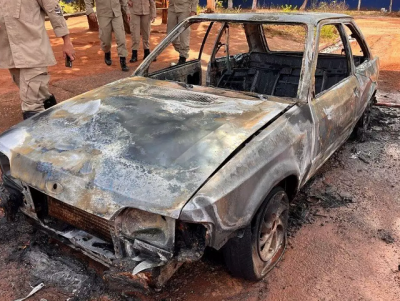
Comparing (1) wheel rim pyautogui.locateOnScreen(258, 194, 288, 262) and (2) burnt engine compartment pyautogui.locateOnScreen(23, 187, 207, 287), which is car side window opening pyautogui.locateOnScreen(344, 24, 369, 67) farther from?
(2) burnt engine compartment pyautogui.locateOnScreen(23, 187, 207, 287)

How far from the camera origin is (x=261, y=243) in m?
2.26

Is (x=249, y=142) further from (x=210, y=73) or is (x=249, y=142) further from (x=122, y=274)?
(x=210, y=73)

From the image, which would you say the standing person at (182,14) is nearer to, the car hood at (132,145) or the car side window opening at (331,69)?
the car side window opening at (331,69)

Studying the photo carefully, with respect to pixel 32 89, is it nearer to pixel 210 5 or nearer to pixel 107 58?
pixel 107 58

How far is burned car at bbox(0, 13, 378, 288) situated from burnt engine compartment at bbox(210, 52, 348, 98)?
28.2 inches

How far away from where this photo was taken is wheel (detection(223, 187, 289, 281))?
6.94 ft

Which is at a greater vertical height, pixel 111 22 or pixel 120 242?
pixel 111 22

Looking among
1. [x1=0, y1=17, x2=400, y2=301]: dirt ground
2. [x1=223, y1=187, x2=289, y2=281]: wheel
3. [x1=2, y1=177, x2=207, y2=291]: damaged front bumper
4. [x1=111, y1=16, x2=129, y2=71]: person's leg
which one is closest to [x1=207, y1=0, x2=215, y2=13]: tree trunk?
[x1=111, y1=16, x2=129, y2=71]: person's leg

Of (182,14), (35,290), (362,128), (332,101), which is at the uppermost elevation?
(182,14)

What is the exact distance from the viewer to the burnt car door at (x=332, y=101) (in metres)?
2.73

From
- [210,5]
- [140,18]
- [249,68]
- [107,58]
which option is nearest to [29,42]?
[249,68]

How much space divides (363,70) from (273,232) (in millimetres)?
2266

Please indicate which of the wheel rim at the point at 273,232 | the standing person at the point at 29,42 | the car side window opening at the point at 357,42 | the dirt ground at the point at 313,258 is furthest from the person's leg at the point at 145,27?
the wheel rim at the point at 273,232

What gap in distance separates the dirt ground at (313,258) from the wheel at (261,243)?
13 centimetres
